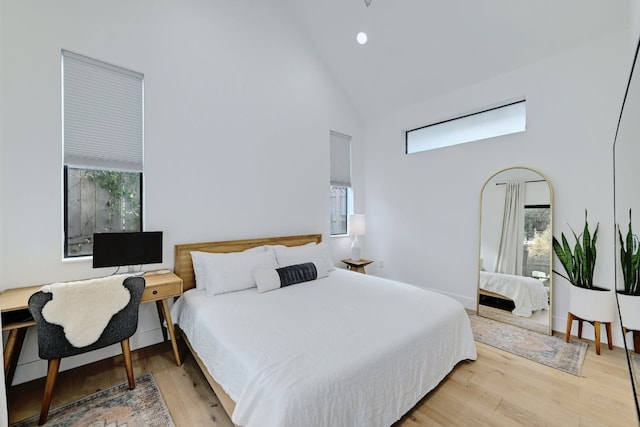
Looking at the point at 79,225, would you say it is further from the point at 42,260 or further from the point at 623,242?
the point at 623,242

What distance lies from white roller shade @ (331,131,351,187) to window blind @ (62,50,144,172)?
2601mm

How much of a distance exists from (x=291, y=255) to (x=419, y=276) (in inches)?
81.4

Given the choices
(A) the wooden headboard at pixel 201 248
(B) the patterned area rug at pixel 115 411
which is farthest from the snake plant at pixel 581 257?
(B) the patterned area rug at pixel 115 411

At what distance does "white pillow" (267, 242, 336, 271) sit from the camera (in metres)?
3.08

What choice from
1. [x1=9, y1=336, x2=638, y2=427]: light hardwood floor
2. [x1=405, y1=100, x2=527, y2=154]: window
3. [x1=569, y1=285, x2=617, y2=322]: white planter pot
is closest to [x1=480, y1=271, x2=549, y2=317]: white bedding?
[x1=569, y1=285, x2=617, y2=322]: white planter pot

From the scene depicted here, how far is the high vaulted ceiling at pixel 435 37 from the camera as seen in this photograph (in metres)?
2.57

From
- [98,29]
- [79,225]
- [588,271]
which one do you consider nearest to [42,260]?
[79,225]

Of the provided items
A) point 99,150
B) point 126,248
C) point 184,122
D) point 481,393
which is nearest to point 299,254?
point 126,248

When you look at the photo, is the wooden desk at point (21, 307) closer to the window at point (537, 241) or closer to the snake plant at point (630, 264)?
the snake plant at point (630, 264)

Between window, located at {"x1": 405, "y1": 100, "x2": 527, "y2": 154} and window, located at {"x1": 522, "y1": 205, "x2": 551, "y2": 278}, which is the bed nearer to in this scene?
window, located at {"x1": 522, "y1": 205, "x2": 551, "y2": 278}

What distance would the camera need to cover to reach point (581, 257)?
255cm

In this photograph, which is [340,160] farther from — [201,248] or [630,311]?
[630,311]

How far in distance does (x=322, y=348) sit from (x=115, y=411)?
149cm

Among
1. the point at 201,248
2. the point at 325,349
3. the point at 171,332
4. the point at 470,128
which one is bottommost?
the point at 171,332
